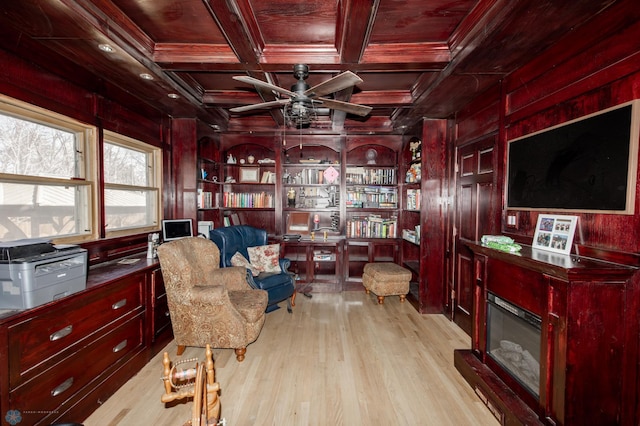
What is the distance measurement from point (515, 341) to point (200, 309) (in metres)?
2.48

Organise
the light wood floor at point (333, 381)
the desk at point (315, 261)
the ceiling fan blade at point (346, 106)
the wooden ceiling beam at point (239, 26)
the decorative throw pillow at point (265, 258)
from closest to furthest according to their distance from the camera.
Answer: the wooden ceiling beam at point (239, 26)
the light wood floor at point (333, 381)
the ceiling fan blade at point (346, 106)
the decorative throw pillow at point (265, 258)
the desk at point (315, 261)

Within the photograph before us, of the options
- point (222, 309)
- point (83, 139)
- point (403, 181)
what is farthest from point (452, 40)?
point (83, 139)

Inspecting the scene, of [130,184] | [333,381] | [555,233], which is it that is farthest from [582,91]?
[130,184]

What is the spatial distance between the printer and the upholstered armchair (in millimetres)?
685

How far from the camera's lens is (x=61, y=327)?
1765mm

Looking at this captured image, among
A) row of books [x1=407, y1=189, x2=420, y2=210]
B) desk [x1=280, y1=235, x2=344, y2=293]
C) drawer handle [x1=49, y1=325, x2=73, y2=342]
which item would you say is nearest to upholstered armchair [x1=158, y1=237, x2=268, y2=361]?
drawer handle [x1=49, y1=325, x2=73, y2=342]

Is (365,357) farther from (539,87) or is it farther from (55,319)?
(539,87)

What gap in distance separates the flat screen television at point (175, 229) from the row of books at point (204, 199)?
1.61 ft

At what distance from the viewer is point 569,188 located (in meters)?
1.89

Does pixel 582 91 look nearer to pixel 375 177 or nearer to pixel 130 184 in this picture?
pixel 375 177

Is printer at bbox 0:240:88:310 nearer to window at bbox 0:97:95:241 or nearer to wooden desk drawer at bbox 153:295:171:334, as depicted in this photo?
window at bbox 0:97:95:241

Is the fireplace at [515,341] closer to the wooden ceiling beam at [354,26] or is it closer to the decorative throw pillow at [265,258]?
the wooden ceiling beam at [354,26]

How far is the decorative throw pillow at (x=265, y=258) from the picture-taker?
3740 millimetres

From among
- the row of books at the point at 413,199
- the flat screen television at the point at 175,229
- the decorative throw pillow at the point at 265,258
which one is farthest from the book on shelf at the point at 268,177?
the row of books at the point at 413,199
